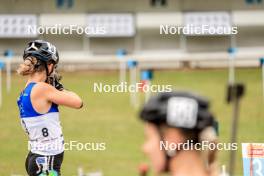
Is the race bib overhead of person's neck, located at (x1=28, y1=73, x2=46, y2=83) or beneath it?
beneath

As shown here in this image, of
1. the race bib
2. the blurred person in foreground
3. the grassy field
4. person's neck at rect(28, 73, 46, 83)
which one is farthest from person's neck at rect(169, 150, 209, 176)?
the grassy field

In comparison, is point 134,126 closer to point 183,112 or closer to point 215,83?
point 215,83

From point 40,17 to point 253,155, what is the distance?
75.1 ft

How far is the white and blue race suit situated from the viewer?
6.92 m

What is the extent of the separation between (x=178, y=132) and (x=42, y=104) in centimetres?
343

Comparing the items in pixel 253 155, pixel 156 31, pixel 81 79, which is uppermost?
pixel 156 31

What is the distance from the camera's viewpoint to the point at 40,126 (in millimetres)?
6973

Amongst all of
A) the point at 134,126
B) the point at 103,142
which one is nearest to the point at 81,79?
the point at 134,126

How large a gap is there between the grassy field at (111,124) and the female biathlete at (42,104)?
176 inches

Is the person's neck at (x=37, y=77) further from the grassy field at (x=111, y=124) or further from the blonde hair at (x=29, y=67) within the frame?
the grassy field at (x=111, y=124)

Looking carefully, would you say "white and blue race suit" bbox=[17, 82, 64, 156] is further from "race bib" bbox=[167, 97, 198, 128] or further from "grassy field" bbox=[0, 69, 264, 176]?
"grassy field" bbox=[0, 69, 264, 176]

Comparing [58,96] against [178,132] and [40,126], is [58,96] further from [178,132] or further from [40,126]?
[178,132]

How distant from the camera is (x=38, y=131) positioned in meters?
7.02

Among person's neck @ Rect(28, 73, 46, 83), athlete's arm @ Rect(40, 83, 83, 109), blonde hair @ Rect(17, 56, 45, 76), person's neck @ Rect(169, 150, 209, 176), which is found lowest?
person's neck @ Rect(169, 150, 209, 176)
